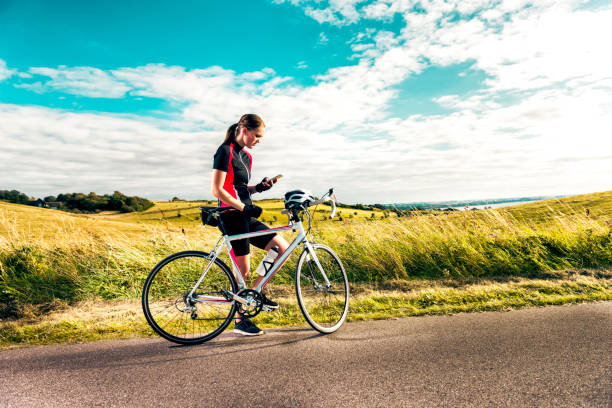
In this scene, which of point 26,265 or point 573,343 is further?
point 26,265

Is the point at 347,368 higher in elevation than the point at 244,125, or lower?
lower

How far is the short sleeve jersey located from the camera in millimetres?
4004

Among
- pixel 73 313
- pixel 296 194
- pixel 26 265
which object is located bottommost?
pixel 73 313

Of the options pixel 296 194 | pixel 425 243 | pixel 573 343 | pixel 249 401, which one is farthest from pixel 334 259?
pixel 425 243

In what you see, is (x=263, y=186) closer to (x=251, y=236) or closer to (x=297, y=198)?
(x=297, y=198)

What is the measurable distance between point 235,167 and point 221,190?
0.38 metres

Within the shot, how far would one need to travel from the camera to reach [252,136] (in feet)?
13.8

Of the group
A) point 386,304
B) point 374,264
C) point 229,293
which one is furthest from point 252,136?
point 374,264

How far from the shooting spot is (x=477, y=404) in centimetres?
246

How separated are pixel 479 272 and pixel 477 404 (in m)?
5.09

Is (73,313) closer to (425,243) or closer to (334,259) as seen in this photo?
(334,259)

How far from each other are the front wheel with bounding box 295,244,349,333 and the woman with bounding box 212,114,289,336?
0.42m

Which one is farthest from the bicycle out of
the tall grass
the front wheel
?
the tall grass

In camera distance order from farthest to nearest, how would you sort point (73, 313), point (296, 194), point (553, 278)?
point (553, 278) < point (73, 313) < point (296, 194)
